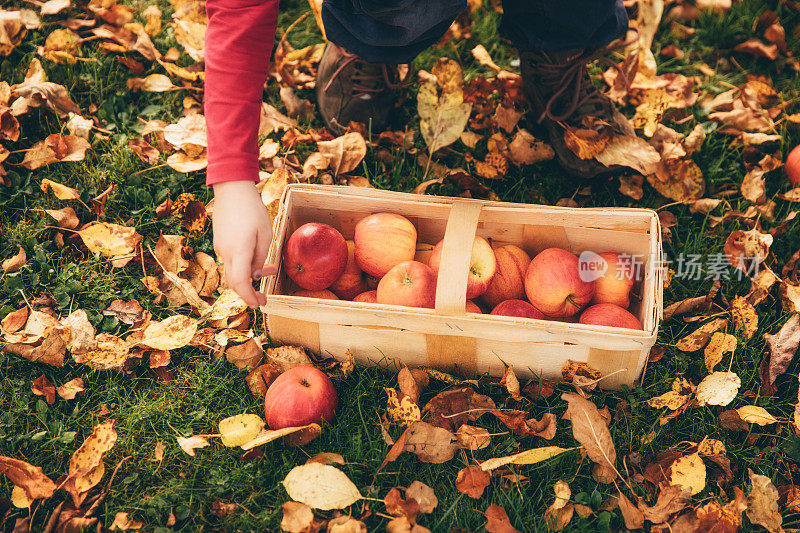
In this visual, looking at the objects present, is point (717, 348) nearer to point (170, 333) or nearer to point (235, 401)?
point (235, 401)

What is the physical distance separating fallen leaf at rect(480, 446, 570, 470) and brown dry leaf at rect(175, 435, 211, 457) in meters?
0.77

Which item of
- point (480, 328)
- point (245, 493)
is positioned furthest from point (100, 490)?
point (480, 328)

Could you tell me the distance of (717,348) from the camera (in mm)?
1759

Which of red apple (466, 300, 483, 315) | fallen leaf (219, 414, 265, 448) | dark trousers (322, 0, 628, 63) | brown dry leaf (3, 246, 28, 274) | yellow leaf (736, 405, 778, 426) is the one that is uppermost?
dark trousers (322, 0, 628, 63)

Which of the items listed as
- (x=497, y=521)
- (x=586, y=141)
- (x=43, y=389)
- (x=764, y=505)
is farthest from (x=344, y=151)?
(x=764, y=505)

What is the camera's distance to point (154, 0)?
105 inches

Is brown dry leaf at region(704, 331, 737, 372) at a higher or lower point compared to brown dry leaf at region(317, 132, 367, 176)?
lower

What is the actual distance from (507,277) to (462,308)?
288 millimetres

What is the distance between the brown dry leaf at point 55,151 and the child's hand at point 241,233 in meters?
1.07

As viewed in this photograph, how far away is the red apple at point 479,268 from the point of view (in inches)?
63.6

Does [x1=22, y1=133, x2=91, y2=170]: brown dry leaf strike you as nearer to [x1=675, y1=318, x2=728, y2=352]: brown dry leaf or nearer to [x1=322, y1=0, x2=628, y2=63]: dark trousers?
[x1=322, y1=0, x2=628, y2=63]: dark trousers

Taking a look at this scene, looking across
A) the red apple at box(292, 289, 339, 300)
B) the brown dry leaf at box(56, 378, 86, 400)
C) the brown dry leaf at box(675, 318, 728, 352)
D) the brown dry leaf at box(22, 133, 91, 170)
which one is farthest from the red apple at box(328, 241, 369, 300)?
the brown dry leaf at box(22, 133, 91, 170)

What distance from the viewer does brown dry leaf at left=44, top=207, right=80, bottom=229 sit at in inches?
77.2

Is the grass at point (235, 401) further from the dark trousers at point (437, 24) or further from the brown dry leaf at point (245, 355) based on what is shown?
the dark trousers at point (437, 24)
